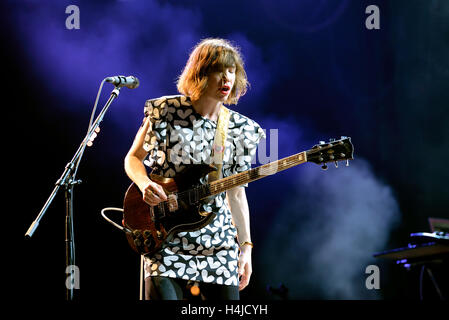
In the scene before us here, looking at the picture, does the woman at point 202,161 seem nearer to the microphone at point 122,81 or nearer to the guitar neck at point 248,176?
the guitar neck at point 248,176

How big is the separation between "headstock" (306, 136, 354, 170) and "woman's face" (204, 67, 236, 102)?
599 millimetres

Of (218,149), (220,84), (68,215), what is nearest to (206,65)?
(220,84)

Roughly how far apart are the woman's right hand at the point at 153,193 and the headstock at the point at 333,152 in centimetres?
85

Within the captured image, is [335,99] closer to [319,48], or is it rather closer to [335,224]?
[319,48]

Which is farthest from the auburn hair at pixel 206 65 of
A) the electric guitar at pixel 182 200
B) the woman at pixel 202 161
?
the electric guitar at pixel 182 200

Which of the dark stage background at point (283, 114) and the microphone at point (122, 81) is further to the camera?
the dark stage background at point (283, 114)

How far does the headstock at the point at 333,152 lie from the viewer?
8.16 ft

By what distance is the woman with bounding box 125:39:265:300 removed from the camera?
2.32 metres

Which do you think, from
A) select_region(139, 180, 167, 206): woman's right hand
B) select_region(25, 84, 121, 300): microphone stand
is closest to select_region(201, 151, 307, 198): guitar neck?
select_region(139, 180, 167, 206): woman's right hand

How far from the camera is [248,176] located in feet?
8.37

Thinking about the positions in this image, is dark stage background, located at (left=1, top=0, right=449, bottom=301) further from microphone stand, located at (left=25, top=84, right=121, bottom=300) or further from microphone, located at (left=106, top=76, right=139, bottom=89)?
microphone stand, located at (left=25, top=84, right=121, bottom=300)

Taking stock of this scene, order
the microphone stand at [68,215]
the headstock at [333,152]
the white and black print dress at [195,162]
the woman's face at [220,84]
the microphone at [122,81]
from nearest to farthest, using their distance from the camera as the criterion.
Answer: the microphone stand at [68,215] → the white and black print dress at [195,162] → the headstock at [333,152] → the woman's face at [220,84] → the microphone at [122,81]

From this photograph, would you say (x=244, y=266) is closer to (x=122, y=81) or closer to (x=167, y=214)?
(x=167, y=214)

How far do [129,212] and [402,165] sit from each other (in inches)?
131
